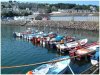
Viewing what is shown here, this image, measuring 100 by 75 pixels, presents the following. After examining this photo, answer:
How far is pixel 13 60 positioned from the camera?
1638 cm

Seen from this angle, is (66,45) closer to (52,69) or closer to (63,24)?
(52,69)

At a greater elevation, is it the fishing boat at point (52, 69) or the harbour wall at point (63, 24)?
the fishing boat at point (52, 69)

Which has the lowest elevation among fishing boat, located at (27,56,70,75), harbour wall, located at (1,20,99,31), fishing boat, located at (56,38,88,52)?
harbour wall, located at (1,20,99,31)

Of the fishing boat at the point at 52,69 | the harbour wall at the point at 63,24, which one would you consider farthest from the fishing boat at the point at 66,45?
the harbour wall at the point at 63,24

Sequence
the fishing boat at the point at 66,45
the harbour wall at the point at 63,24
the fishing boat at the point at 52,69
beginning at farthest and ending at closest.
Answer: the harbour wall at the point at 63,24, the fishing boat at the point at 66,45, the fishing boat at the point at 52,69

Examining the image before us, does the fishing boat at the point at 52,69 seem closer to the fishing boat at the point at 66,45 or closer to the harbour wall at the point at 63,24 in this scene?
the fishing boat at the point at 66,45

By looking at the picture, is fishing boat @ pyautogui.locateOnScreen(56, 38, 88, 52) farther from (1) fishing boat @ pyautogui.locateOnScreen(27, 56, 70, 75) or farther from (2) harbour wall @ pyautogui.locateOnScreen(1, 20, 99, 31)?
(2) harbour wall @ pyautogui.locateOnScreen(1, 20, 99, 31)

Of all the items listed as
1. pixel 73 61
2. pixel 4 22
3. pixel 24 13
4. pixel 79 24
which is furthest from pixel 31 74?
pixel 24 13

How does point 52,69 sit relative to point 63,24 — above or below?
above

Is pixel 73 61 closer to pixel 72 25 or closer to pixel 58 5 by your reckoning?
pixel 72 25

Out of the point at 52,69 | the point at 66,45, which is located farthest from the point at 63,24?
the point at 52,69

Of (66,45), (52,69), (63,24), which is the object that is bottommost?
(63,24)

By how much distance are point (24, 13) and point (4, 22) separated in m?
8.12


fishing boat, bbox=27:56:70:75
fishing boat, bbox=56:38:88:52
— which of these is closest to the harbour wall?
fishing boat, bbox=56:38:88:52
